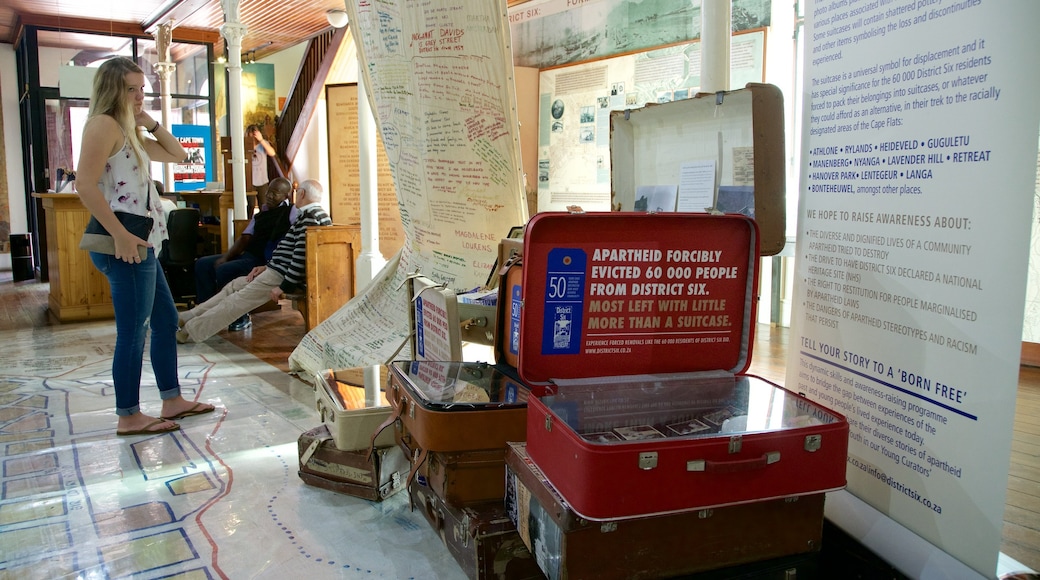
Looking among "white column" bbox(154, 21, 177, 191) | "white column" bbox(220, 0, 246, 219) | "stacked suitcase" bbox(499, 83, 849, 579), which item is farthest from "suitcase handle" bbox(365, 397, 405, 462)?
"white column" bbox(154, 21, 177, 191)

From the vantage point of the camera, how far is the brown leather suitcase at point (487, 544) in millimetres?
1916

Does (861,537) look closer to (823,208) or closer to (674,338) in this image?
(674,338)

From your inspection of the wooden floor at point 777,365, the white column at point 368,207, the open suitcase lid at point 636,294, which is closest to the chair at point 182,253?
the wooden floor at point 777,365

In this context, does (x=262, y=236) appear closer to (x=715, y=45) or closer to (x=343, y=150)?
(x=343, y=150)

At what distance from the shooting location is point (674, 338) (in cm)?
204

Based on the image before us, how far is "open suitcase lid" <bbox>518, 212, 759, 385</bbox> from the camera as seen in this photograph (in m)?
1.93

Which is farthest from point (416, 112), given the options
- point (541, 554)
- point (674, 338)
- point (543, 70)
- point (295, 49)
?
point (295, 49)

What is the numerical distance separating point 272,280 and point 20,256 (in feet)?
21.8

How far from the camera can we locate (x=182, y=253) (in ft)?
21.7

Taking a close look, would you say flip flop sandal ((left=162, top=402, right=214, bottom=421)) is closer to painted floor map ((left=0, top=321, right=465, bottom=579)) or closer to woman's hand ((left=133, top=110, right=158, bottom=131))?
painted floor map ((left=0, top=321, right=465, bottom=579))

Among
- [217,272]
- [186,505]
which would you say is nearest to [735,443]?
[186,505]

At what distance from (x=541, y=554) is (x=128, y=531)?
59.8 inches

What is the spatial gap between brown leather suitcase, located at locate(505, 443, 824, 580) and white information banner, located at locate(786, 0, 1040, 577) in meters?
0.27

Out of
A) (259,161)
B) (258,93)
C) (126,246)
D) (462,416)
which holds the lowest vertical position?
(462,416)
